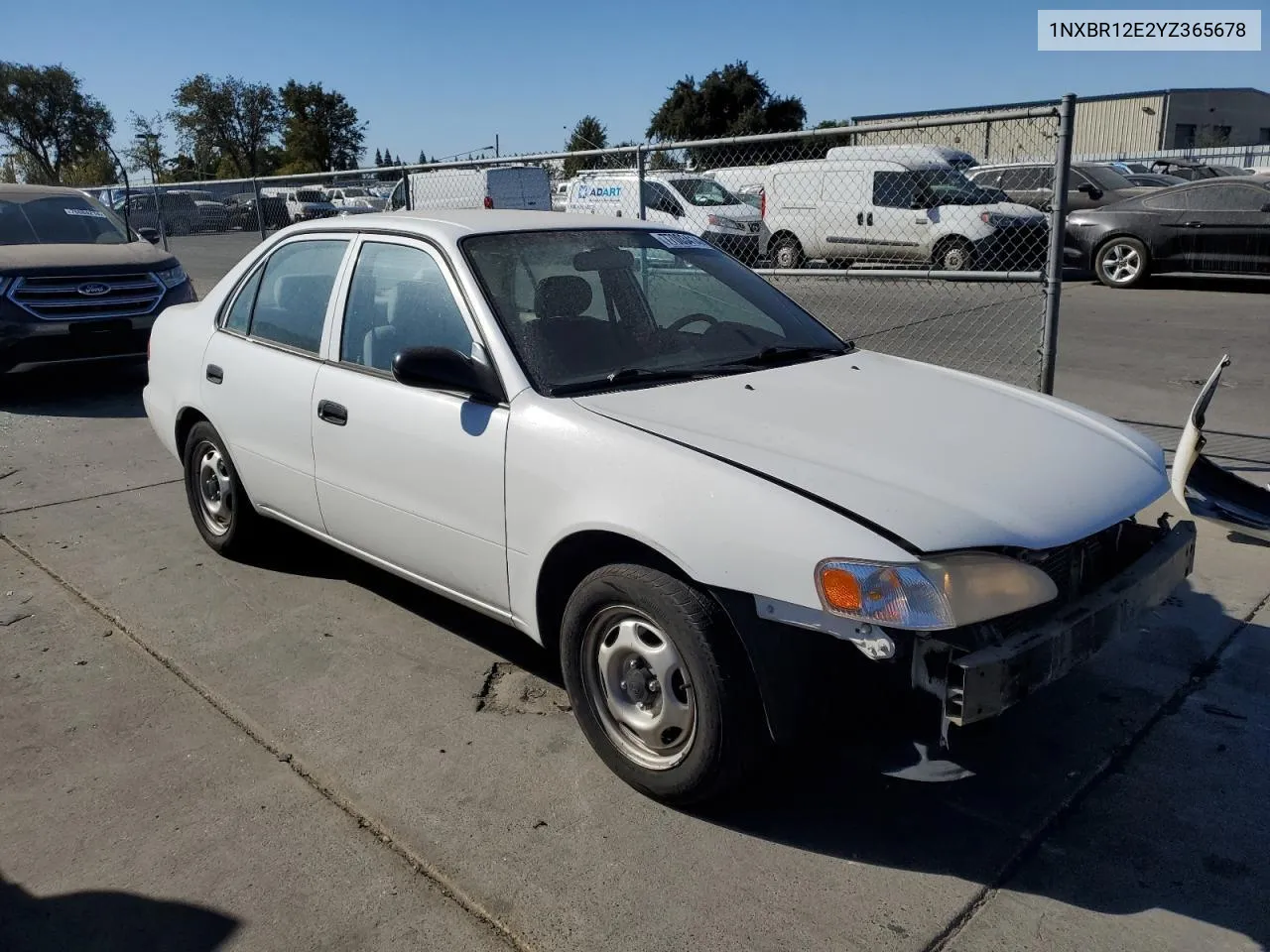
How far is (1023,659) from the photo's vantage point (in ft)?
8.66

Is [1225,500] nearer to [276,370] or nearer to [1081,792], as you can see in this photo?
[1081,792]

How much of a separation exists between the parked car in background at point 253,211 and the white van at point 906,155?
7501 millimetres

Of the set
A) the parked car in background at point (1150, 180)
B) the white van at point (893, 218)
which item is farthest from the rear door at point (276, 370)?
the parked car in background at point (1150, 180)

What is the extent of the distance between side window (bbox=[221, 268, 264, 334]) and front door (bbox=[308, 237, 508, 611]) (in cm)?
86

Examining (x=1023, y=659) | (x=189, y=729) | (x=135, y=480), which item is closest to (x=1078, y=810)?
(x=1023, y=659)

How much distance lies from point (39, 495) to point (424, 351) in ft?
13.8

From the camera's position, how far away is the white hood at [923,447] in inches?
107

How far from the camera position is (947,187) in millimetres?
12188

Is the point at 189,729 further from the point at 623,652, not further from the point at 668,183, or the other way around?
the point at 668,183

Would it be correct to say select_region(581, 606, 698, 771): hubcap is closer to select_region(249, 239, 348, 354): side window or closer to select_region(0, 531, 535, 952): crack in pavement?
select_region(0, 531, 535, 952): crack in pavement

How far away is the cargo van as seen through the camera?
15.4 m

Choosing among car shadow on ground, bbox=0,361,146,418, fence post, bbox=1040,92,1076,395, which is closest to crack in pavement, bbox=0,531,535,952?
fence post, bbox=1040,92,1076,395

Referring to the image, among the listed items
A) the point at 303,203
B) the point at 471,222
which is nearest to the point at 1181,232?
the point at 471,222

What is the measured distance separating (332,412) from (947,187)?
9896 millimetres
